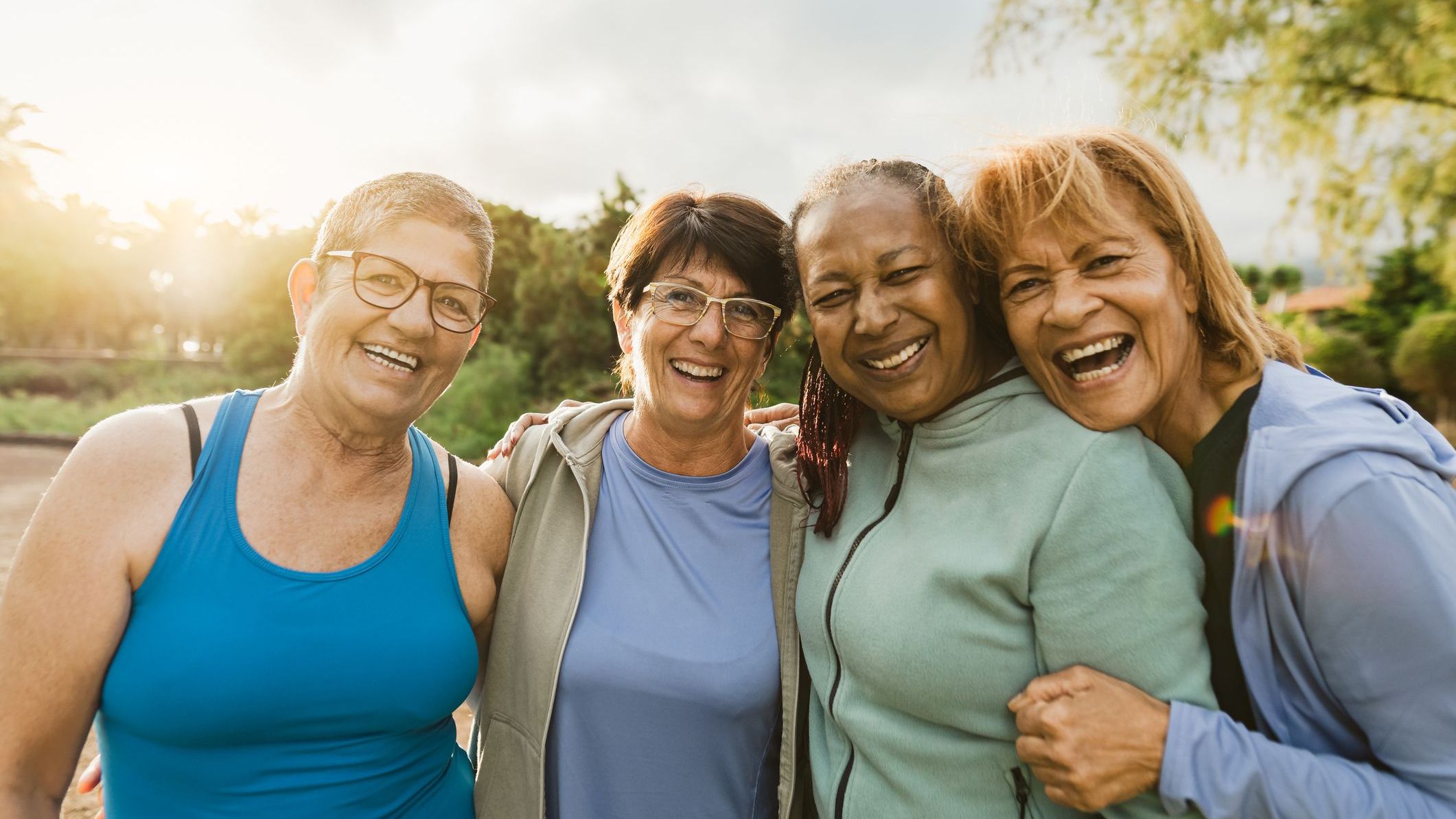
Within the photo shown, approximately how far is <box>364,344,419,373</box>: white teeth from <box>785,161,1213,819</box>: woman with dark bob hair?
Answer: 1187 mm

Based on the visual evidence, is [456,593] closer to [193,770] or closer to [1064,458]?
[193,770]

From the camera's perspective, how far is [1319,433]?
1.58m

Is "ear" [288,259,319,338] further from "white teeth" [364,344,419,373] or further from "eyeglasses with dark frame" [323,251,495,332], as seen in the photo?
"white teeth" [364,344,419,373]

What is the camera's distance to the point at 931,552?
197cm

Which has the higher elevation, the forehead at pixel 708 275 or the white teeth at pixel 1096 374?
the forehead at pixel 708 275

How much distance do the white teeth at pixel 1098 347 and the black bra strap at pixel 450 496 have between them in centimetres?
185

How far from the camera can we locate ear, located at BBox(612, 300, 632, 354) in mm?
2934

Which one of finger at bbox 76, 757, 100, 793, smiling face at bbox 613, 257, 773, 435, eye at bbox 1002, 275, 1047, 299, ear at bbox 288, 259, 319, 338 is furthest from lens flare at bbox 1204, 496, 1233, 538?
finger at bbox 76, 757, 100, 793

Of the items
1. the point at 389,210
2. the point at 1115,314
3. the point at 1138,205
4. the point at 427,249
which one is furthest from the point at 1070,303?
the point at 389,210

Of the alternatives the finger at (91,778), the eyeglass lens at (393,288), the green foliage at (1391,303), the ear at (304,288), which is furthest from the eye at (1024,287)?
the green foliage at (1391,303)

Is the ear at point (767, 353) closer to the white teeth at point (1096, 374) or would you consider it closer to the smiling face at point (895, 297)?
the smiling face at point (895, 297)

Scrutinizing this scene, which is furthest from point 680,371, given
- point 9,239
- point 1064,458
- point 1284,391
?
point 9,239

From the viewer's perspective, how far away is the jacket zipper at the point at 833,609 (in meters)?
2.13

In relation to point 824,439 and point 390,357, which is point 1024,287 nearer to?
point 824,439
